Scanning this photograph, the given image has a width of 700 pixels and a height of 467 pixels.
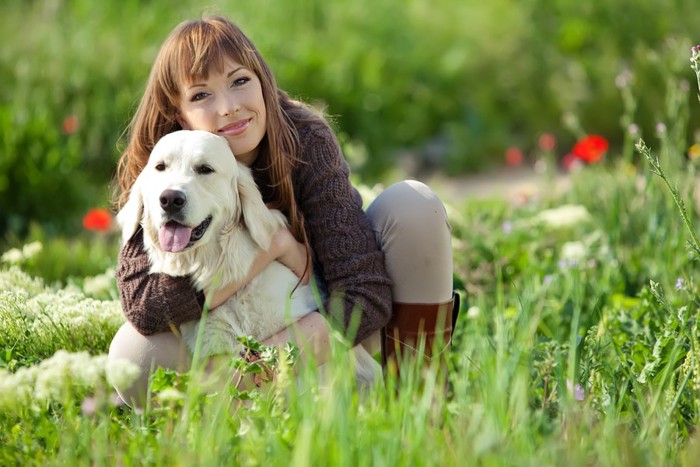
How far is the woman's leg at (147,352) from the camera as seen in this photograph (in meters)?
2.43

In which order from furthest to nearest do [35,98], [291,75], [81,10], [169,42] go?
[81,10]
[291,75]
[35,98]
[169,42]

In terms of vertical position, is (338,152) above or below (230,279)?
above

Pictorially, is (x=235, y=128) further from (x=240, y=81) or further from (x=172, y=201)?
(x=172, y=201)

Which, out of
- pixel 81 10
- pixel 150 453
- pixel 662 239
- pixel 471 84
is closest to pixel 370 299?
pixel 150 453

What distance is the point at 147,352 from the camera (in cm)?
244

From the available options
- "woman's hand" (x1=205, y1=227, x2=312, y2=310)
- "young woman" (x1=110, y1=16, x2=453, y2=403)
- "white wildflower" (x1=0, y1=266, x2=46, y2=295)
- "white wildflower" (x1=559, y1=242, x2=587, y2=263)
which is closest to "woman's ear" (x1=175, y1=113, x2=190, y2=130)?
"young woman" (x1=110, y1=16, x2=453, y2=403)

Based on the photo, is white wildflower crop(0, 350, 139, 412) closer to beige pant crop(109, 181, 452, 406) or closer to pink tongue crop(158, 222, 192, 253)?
pink tongue crop(158, 222, 192, 253)

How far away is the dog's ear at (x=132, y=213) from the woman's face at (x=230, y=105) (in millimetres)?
250

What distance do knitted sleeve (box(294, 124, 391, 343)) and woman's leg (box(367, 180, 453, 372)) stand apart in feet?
0.15

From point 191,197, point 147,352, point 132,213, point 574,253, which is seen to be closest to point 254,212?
point 191,197

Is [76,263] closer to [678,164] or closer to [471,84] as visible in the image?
[678,164]

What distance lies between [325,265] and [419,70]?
18.2ft

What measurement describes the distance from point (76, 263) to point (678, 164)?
102 inches

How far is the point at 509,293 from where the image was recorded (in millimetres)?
3576
